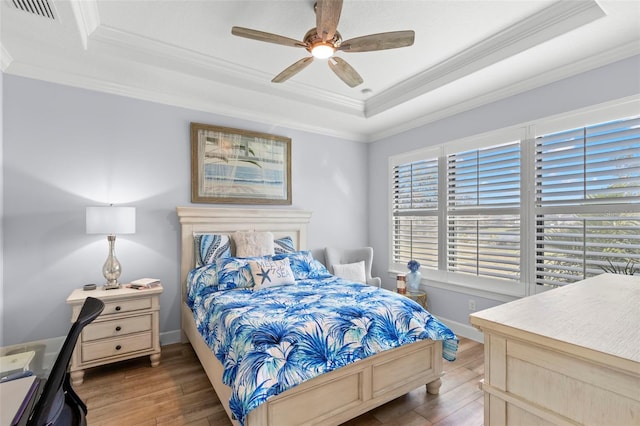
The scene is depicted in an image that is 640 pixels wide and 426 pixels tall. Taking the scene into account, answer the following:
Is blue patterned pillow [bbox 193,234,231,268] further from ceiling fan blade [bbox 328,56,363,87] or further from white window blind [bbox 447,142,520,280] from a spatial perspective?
white window blind [bbox 447,142,520,280]

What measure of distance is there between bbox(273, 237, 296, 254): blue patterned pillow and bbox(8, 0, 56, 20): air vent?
8.57ft

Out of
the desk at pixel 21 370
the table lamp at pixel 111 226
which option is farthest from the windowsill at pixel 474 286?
the desk at pixel 21 370

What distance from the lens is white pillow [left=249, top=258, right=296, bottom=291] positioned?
8.98 feet

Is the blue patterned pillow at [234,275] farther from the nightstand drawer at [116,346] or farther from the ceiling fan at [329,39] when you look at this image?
the ceiling fan at [329,39]

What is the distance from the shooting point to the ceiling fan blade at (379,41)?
1.92 meters

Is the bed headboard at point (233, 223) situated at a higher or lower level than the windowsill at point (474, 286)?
higher

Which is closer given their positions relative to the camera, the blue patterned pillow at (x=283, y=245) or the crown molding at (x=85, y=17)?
the crown molding at (x=85, y=17)

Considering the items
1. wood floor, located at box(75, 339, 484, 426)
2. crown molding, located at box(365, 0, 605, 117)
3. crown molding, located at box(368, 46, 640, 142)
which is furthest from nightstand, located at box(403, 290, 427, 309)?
crown molding, located at box(365, 0, 605, 117)

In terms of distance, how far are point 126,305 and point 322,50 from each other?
2552mm

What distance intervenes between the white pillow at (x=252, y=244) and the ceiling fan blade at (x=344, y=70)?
1.82m

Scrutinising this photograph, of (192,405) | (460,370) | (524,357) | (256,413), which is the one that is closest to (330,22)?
(524,357)

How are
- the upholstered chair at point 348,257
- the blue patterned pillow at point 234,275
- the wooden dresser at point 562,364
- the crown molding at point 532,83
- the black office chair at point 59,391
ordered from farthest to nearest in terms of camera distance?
the upholstered chair at point 348,257
the blue patterned pillow at point 234,275
the crown molding at point 532,83
the black office chair at point 59,391
the wooden dresser at point 562,364

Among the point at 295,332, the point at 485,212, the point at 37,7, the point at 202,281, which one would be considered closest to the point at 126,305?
the point at 202,281

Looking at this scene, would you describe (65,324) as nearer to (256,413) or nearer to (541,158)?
(256,413)
